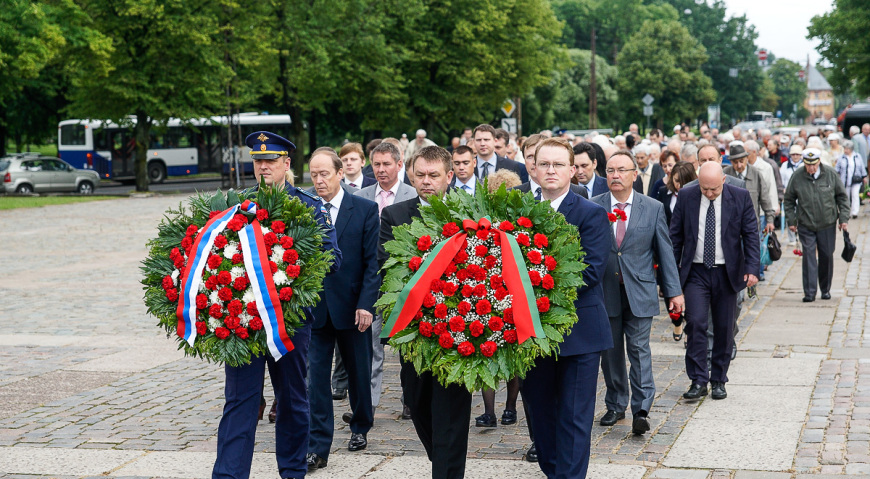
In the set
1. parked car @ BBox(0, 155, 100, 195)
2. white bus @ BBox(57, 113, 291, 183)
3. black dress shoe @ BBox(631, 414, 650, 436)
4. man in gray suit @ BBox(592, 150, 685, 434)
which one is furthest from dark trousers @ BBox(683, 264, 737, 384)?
white bus @ BBox(57, 113, 291, 183)

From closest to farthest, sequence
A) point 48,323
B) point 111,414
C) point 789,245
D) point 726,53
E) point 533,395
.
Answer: point 533,395
point 111,414
point 48,323
point 789,245
point 726,53

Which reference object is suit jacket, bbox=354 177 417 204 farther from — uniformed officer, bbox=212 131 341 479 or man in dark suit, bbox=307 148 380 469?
uniformed officer, bbox=212 131 341 479

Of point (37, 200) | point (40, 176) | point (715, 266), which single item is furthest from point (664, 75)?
point (715, 266)

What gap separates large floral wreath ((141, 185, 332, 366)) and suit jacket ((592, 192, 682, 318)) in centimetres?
256

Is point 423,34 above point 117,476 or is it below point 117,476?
above

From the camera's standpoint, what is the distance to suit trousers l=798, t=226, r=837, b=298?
13672 mm

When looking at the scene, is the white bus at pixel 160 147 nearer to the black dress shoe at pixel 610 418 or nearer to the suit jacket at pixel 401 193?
the suit jacket at pixel 401 193

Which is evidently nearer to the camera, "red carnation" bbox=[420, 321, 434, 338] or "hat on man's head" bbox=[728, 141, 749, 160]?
"red carnation" bbox=[420, 321, 434, 338]

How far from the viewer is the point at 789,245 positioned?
20.3m

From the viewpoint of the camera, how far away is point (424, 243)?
5270 millimetres

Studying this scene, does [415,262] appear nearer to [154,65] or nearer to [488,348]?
[488,348]

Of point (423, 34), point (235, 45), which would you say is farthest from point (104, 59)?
point (423, 34)

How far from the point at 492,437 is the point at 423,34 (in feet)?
140

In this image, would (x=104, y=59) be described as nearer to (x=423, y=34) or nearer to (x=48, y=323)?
(x=423, y=34)
